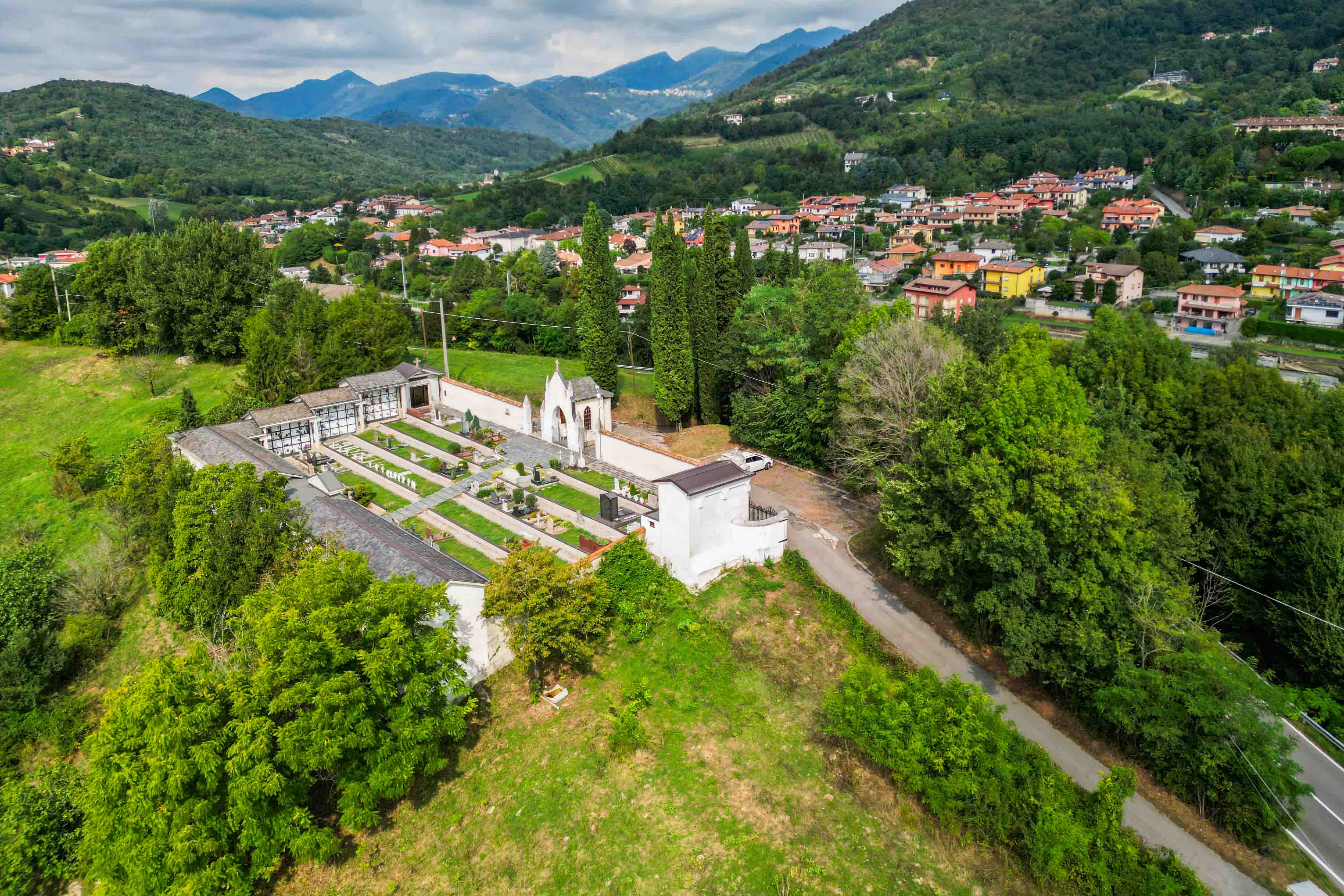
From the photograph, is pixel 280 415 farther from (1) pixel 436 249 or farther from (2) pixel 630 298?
(1) pixel 436 249

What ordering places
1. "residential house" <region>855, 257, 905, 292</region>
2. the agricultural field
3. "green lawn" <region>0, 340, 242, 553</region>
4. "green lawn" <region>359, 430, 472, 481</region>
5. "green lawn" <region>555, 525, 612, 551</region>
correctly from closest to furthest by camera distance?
"green lawn" <region>555, 525, 612, 551</region>
"green lawn" <region>359, 430, 472, 481</region>
"green lawn" <region>0, 340, 242, 553</region>
"residential house" <region>855, 257, 905, 292</region>
the agricultural field

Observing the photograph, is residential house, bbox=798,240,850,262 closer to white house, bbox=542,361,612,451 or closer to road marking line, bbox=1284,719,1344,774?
white house, bbox=542,361,612,451

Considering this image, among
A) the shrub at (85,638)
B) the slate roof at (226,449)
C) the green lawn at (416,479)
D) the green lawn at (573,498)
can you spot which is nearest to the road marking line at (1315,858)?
the green lawn at (573,498)

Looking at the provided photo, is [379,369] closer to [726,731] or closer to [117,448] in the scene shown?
[117,448]

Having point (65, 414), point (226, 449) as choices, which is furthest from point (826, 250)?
point (65, 414)

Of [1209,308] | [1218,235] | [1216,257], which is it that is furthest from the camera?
[1218,235]

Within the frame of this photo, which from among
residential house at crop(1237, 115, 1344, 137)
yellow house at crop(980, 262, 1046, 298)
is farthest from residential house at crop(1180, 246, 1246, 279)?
residential house at crop(1237, 115, 1344, 137)
